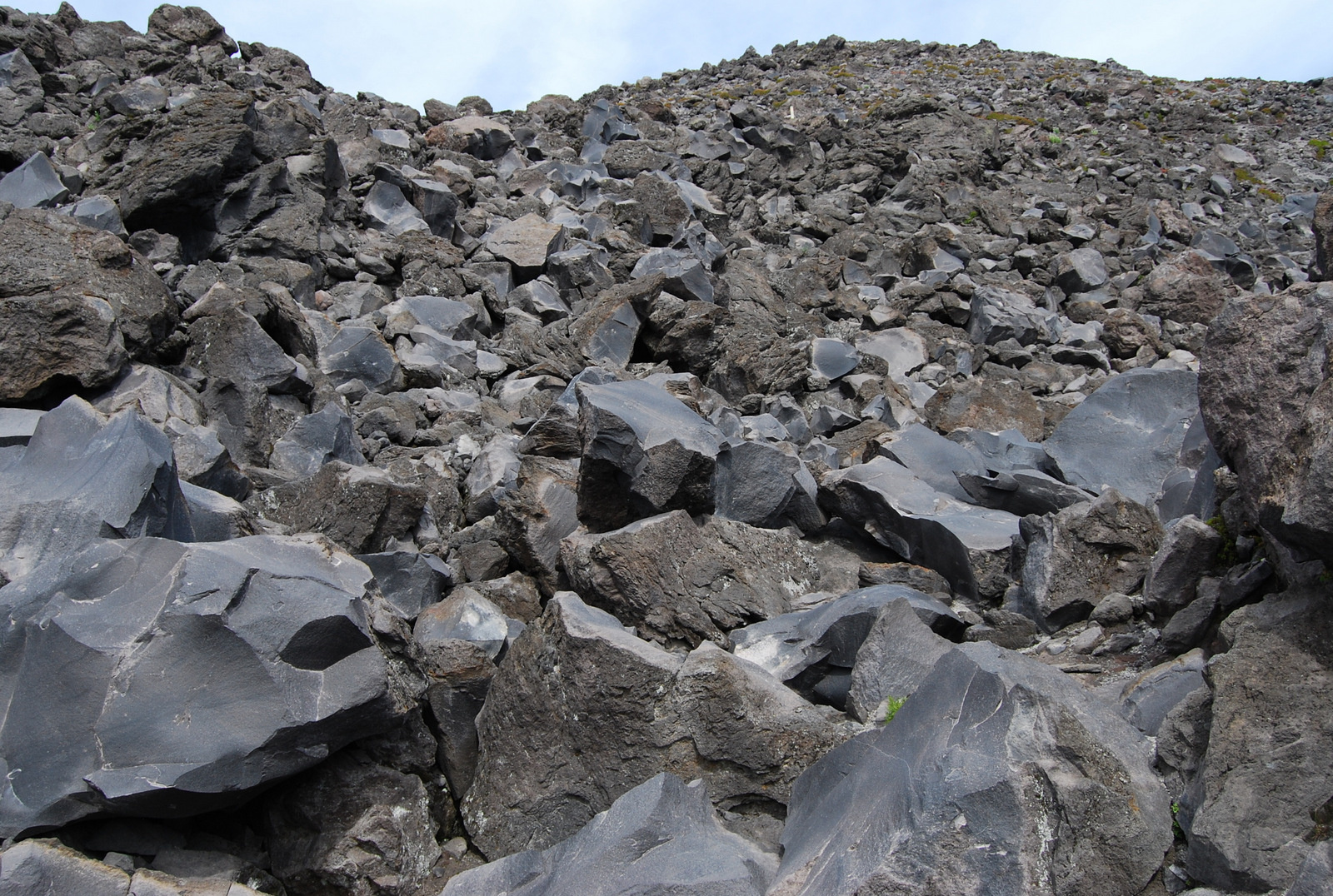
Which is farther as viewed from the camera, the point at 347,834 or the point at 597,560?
the point at 597,560

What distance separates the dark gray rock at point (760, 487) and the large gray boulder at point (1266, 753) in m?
2.80

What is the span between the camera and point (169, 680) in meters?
3.03

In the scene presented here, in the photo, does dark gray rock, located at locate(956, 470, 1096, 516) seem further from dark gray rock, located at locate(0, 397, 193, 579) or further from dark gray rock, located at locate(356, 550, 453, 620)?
dark gray rock, located at locate(0, 397, 193, 579)

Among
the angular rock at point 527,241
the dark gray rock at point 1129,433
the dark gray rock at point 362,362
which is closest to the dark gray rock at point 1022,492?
the dark gray rock at point 1129,433

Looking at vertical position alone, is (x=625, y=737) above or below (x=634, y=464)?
→ below

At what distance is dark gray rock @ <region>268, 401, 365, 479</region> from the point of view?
6008 millimetres

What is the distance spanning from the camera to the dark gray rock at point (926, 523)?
484 cm

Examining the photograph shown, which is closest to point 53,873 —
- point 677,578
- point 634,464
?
point 677,578

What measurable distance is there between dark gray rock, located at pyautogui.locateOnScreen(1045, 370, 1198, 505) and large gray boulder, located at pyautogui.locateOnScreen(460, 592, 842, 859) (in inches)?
135

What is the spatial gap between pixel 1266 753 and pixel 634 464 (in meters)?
3.08

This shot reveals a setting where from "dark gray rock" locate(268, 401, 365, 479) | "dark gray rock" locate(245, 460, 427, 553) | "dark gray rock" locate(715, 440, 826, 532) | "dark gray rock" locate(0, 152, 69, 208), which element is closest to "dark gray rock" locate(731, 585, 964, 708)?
"dark gray rock" locate(715, 440, 826, 532)

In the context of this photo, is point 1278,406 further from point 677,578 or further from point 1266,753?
point 677,578

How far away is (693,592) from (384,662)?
165 cm

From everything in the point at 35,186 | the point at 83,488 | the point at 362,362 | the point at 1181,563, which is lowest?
the point at 1181,563
